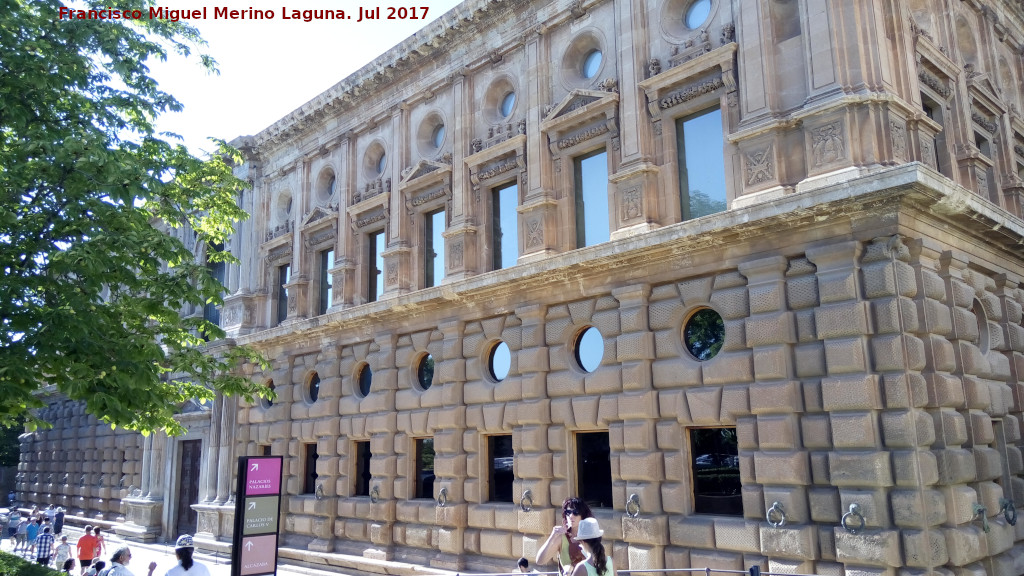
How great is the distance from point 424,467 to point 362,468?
278 cm

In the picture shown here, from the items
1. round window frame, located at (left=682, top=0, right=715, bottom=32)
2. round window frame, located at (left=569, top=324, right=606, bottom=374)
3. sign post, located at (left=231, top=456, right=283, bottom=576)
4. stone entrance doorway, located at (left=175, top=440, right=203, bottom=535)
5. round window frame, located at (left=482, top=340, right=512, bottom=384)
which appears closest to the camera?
sign post, located at (left=231, top=456, right=283, bottom=576)

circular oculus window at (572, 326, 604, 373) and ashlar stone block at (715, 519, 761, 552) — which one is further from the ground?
circular oculus window at (572, 326, 604, 373)

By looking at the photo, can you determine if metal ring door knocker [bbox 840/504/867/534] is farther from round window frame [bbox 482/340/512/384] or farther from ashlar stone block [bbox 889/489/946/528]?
round window frame [bbox 482/340/512/384]

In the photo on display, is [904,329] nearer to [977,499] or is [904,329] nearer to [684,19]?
[977,499]

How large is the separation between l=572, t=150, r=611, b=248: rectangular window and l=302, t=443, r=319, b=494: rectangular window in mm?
11763

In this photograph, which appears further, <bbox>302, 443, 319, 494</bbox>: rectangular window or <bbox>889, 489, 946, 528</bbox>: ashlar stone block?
<bbox>302, 443, 319, 494</bbox>: rectangular window

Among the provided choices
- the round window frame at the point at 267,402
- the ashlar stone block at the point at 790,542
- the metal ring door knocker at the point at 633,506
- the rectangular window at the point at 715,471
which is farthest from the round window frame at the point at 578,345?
the round window frame at the point at 267,402

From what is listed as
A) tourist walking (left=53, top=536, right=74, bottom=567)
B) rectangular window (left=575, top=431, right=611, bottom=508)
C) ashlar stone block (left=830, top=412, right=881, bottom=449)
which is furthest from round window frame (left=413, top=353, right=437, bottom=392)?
ashlar stone block (left=830, top=412, right=881, bottom=449)

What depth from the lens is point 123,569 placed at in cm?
1157

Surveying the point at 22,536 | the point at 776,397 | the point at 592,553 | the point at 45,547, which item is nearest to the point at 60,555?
the point at 45,547

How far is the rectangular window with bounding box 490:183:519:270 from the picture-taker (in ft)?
63.8

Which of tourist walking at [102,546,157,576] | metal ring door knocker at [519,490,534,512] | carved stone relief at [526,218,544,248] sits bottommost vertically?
tourist walking at [102,546,157,576]

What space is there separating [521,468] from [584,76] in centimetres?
922

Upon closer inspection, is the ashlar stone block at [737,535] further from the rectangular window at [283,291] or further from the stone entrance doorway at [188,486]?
the stone entrance doorway at [188,486]
